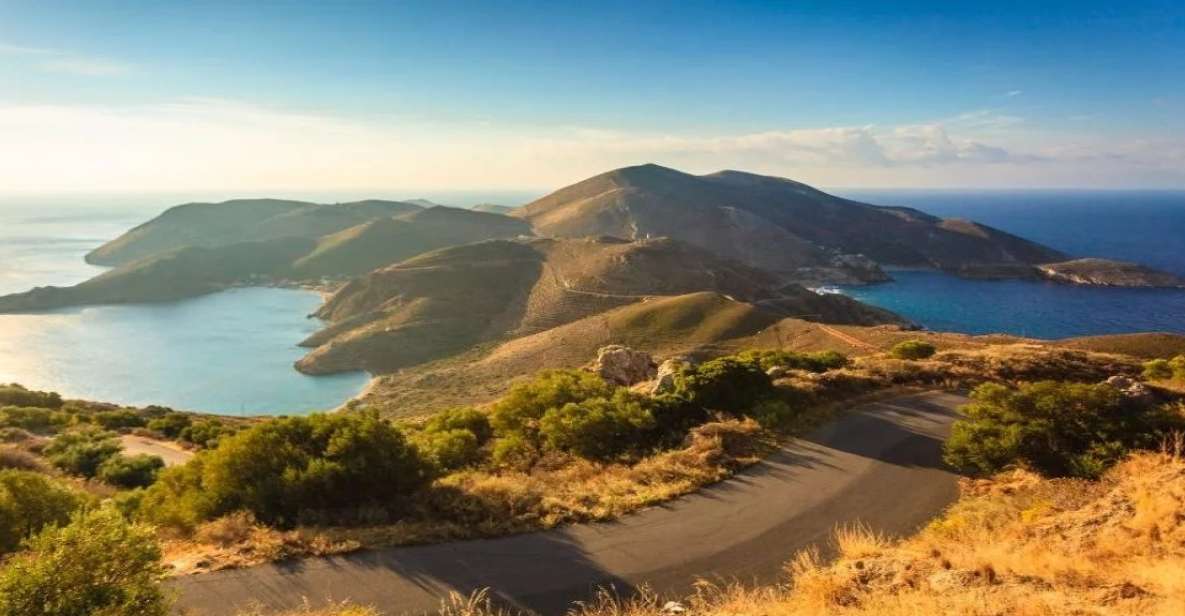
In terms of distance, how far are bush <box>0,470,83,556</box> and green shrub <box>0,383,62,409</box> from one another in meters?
43.7

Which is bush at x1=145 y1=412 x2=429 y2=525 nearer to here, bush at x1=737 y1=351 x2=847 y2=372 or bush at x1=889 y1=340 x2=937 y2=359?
bush at x1=737 y1=351 x2=847 y2=372

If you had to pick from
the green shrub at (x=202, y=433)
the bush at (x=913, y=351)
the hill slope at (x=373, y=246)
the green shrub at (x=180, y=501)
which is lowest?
the green shrub at (x=202, y=433)

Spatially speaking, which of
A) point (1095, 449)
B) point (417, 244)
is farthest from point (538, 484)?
point (417, 244)

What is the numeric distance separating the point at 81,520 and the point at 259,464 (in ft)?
16.3

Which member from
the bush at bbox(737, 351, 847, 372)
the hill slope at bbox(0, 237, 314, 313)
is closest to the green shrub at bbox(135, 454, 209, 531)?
the bush at bbox(737, 351, 847, 372)

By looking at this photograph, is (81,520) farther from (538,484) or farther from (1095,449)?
Answer: (1095,449)

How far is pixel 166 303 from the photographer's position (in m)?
141

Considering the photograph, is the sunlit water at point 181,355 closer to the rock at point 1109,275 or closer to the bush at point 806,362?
the bush at point 806,362

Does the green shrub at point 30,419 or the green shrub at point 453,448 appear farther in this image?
the green shrub at point 30,419

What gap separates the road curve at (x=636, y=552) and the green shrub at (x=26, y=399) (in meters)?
52.8

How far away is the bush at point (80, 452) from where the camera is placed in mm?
26781

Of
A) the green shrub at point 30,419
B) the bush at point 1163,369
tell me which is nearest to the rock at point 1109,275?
the bush at point 1163,369

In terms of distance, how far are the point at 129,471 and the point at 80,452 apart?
14.6 feet

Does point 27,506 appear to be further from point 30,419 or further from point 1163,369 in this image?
point 1163,369
